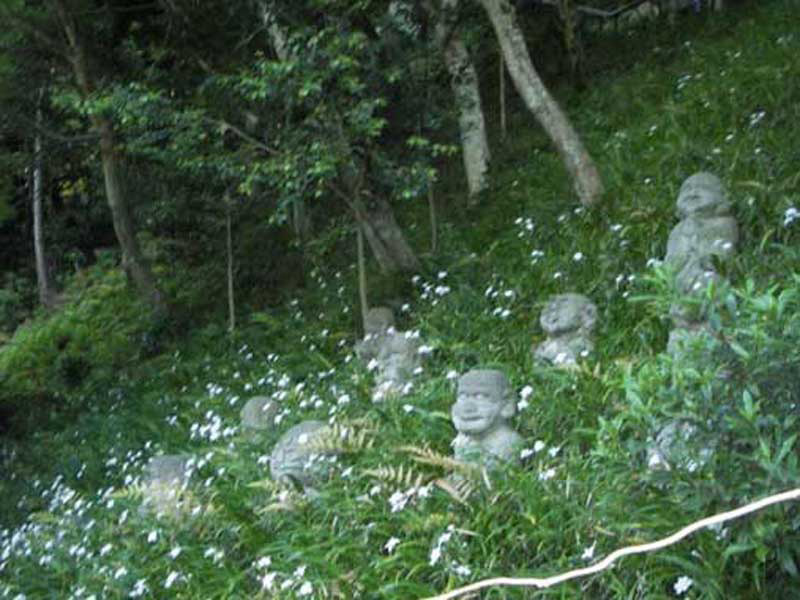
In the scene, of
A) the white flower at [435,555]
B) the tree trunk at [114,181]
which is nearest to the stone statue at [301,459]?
the white flower at [435,555]

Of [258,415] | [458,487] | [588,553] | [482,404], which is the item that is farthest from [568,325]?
[258,415]

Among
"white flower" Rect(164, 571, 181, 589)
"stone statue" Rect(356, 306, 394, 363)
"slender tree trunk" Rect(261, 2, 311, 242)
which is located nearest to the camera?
"white flower" Rect(164, 571, 181, 589)

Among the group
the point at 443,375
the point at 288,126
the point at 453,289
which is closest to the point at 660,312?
the point at 443,375

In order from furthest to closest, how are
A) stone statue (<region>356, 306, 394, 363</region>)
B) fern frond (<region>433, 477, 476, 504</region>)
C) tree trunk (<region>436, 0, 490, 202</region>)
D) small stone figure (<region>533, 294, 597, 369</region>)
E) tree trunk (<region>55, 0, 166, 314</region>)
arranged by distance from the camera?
1. tree trunk (<region>55, 0, 166, 314</region>)
2. tree trunk (<region>436, 0, 490, 202</region>)
3. stone statue (<region>356, 306, 394, 363</region>)
4. small stone figure (<region>533, 294, 597, 369</region>)
5. fern frond (<region>433, 477, 476, 504</region>)

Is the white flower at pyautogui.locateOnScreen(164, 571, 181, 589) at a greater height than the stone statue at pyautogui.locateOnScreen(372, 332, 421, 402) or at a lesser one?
greater

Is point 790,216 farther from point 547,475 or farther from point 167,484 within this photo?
point 167,484

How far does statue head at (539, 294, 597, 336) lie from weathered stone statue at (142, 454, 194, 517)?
2.27 metres

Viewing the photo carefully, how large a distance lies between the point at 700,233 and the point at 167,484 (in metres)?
3.46

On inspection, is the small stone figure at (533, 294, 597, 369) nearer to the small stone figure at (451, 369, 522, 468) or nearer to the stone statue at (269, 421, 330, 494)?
the small stone figure at (451, 369, 522, 468)

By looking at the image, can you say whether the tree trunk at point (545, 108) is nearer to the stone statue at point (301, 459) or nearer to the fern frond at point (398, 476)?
the stone statue at point (301, 459)

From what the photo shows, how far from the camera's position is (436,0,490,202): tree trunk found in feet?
32.9

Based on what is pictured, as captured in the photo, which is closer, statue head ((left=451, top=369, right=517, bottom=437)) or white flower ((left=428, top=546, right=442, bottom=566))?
white flower ((left=428, top=546, right=442, bottom=566))

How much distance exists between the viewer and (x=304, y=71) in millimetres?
A: 7836

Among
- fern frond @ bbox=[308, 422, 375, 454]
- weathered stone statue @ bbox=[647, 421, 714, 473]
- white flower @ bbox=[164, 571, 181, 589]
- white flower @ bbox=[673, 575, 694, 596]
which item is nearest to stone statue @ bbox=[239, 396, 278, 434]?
fern frond @ bbox=[308, 422, 375, 454]
